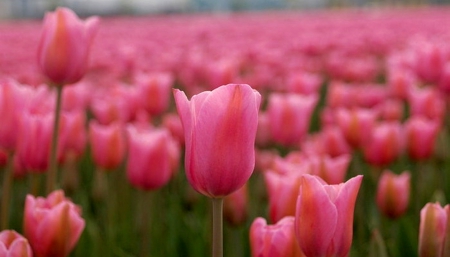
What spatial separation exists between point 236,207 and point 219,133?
76 centimetres

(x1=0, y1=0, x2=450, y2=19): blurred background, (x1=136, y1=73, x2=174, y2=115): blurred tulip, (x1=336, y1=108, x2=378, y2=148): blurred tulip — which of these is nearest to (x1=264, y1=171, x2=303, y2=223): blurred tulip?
(x1=336, y1=108, x2=378, y2=148): blurred tulip

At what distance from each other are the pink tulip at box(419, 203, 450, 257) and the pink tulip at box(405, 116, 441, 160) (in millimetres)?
1074

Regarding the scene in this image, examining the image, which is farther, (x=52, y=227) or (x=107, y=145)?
(x=107, y=145)

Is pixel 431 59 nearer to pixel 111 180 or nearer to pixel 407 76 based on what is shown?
pixel 407 76

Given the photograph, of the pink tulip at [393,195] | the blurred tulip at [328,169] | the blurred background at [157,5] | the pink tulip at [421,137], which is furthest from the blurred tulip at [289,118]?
the blurred background at [157,5]

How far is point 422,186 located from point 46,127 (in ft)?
4.20

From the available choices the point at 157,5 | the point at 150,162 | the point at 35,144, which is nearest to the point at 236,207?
the point at 150,162

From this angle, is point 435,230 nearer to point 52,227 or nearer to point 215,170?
point 215,170

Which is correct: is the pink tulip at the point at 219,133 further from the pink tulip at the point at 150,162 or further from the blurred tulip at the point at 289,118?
the blurred tulip at the point at 289,118

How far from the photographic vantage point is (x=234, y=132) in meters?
0.86

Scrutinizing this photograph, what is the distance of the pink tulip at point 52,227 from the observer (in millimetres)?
1014

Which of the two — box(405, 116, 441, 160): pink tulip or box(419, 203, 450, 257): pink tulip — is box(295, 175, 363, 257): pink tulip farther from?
box(405, 116, 441, 160): pink tulip

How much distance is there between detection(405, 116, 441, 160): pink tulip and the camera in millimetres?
2057

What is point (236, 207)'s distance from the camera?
62.5 inches
